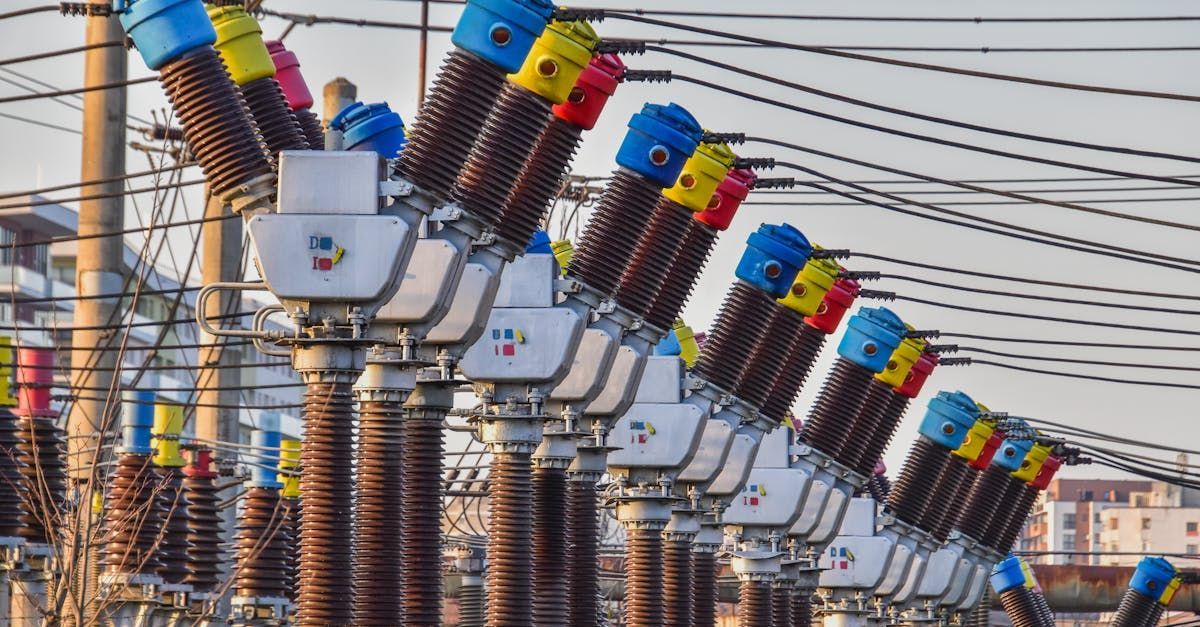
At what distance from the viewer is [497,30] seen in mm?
15453

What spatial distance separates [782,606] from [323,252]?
17.5 metres

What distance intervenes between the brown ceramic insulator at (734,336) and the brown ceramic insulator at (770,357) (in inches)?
7.1

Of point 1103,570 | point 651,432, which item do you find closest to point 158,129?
point 651,432

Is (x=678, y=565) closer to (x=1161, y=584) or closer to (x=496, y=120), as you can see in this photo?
(x=496, y=120)

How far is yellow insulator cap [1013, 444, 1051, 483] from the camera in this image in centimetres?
4103

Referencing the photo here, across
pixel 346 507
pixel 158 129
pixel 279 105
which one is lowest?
pixel 346 507

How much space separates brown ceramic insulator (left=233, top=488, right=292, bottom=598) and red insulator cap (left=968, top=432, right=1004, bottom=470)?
1577cm

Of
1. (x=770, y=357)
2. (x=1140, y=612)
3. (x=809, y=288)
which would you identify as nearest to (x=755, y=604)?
(x=770, y=357)

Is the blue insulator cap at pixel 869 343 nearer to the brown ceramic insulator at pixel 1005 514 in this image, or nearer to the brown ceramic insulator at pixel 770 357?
the brown ceramic insulator at pixel 770 357

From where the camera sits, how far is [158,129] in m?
34.7

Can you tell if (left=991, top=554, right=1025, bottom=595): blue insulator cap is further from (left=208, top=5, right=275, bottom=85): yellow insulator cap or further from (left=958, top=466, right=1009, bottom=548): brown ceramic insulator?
(left=208, top=5, right=275, bottom=85): yellow insulator cap

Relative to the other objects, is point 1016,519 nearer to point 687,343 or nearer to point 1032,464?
point 1032,464

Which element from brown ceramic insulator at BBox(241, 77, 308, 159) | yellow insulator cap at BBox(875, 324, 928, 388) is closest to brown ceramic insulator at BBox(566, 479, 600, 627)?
brown ceramic insulator at BBox(241, 77, 308, 159)

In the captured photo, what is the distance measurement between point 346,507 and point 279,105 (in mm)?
2590
